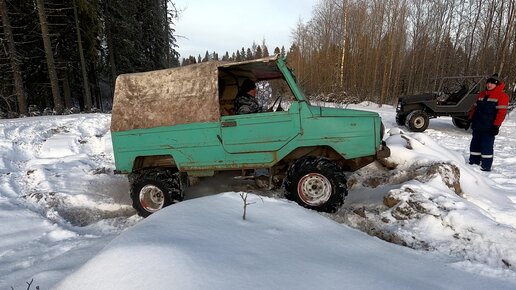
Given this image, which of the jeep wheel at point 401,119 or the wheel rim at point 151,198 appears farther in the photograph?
the jeep wheel at point 401,119

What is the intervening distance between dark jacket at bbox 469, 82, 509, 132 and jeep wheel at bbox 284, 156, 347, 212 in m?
4.77

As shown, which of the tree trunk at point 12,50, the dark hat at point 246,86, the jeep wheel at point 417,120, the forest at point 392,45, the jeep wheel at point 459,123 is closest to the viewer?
the dark hat at point 246,86

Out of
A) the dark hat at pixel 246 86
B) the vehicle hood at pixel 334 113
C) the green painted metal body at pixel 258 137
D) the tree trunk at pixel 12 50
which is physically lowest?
the green painted metal body at pixel 258 137

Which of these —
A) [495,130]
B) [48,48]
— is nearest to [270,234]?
[495,130]

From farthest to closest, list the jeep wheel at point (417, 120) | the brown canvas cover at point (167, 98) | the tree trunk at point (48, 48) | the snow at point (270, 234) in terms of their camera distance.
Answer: the tree trunk at point (48, 48) → the jeep wheel at point (417, 120) → the brown canvas cover at point (167, 98) → the snow at point (270, 234)

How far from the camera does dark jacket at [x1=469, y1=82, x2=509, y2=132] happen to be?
696 cm

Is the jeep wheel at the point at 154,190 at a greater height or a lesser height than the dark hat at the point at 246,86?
lesser

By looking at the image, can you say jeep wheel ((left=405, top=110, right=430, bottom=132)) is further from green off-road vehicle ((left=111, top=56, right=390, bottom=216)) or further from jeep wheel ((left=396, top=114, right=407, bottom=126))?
green off-road vehicle ((left=111, top=56, right=390, bottom=216))

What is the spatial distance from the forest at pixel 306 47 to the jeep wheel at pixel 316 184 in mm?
9480

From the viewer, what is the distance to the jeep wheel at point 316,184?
14.8 ft

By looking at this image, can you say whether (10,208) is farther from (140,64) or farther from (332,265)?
(140,64)

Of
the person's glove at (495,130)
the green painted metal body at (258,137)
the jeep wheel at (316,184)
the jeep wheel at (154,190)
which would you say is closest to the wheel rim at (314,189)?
the jeep wheel at (316,184)

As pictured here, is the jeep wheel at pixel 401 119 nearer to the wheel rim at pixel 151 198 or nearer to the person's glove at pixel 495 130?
the person's glove at pixel 495 130

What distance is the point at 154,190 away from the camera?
17.0 feet
